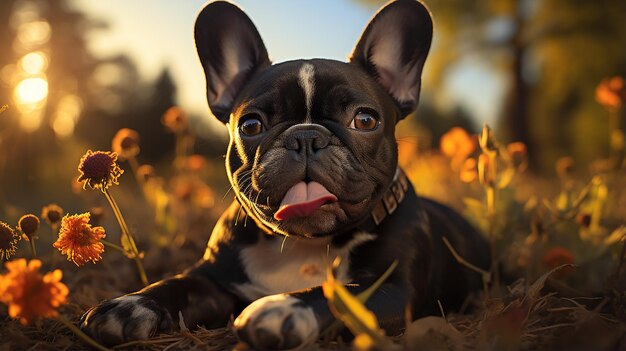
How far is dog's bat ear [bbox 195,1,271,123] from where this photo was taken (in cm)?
351

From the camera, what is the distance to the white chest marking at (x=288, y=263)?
302cm

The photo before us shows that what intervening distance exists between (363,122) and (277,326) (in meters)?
1.18

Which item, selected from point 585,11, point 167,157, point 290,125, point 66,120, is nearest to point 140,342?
point 290,125

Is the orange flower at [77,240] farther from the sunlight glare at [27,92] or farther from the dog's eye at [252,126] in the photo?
the sunlight glare at [27,92]

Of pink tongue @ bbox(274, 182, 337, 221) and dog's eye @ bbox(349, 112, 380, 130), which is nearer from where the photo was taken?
pink tongue @ bbox(274, 182, 337, 221)

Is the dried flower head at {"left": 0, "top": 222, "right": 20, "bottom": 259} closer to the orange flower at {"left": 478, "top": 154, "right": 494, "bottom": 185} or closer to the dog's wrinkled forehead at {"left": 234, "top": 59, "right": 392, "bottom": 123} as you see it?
the dog's wrinkled forehead at {"left": 234, "top": 59, "right": 392, "bottom": 123}

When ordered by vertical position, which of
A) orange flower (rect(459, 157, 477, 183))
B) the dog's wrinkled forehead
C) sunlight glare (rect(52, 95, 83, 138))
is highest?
the dog's wrinkled forehead

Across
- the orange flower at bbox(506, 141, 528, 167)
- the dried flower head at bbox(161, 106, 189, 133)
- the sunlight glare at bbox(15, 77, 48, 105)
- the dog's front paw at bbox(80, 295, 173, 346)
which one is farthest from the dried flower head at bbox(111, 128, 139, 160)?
the orange flower at bbox(506, 141, 528, 167)

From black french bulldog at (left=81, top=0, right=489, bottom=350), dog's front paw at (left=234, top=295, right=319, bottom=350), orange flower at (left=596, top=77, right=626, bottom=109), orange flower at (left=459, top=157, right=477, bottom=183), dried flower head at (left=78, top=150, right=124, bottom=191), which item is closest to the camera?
dog's front paw at (left=234, top=295, right=319, bottom=350)

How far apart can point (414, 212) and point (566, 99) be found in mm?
20770

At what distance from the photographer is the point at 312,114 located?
296 cm

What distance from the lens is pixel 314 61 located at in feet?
10.4

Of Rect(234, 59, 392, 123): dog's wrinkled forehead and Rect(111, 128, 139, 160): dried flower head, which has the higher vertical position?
Rect(234, 59, 392, 123): dog's wrinkled forehead

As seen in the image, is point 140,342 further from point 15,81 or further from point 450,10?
point 450,10
